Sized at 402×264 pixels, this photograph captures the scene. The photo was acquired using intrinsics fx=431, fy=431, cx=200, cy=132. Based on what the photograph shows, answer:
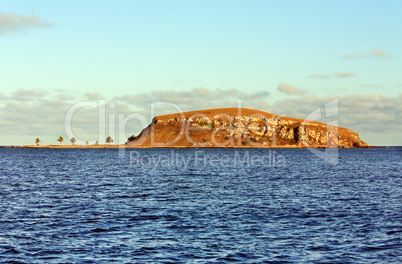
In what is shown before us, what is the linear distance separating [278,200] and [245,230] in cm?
1671

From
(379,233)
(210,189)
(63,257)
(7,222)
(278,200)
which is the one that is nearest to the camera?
(63,257)

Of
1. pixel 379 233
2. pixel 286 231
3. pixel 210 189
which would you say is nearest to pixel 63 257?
pixel 286 231

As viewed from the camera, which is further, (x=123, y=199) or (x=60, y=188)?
(x=60, y=188)

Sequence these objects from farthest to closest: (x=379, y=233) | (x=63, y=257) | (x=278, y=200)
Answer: (x=278, y=200)
(x=379, y=233)
(x=63, y=257)

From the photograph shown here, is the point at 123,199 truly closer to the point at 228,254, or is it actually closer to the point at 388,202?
the point at 228,254

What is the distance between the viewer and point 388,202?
47.0 metres

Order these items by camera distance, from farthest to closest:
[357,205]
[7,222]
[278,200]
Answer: [278,200], [357,205], [7,222]

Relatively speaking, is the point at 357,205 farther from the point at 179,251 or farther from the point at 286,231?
the point at 179,251

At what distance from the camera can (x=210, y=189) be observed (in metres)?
59.1

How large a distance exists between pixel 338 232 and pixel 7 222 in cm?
2581

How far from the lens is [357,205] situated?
44.8m

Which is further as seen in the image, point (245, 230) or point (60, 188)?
point (60, 188)

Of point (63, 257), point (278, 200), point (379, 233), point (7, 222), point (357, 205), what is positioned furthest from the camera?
point (278, 200)

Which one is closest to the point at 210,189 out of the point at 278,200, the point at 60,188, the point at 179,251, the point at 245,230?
the point at 278,200
